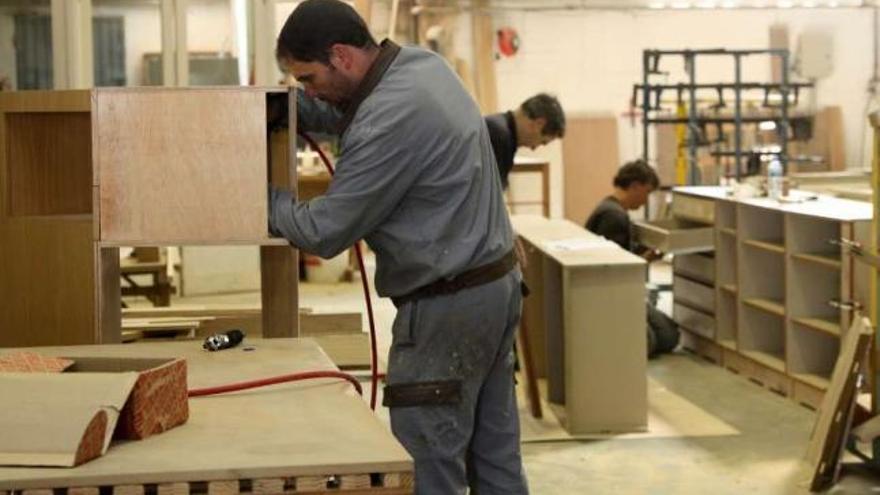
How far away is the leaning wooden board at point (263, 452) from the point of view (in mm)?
2025

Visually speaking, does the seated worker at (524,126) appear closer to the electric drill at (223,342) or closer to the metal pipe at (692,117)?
the electric drill at (223,342)

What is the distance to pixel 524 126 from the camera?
563 centimetres

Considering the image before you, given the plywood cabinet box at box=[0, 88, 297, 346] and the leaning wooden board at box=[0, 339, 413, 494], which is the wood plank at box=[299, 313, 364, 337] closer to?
the plywood cabinet box at box=[0, 88, 297, 346]

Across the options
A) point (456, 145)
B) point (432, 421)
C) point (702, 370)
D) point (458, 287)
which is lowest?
point (702, 370)

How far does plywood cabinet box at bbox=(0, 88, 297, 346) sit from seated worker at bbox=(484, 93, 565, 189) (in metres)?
2.19

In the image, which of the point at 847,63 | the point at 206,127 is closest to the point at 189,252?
the point at 847,63

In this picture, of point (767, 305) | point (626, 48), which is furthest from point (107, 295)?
point (626, 48)

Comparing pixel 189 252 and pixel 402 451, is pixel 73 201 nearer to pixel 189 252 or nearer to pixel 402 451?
pixel 402 451

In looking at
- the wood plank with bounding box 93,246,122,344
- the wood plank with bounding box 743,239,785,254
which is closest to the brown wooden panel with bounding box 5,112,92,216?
the wood plank with bounding box 93,246,122,344

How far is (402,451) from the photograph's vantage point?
84.7 inches

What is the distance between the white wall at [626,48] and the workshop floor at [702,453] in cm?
654

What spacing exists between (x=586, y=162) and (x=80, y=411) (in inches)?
443

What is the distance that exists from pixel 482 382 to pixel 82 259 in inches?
44.9

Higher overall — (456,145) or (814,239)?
(456,145)
